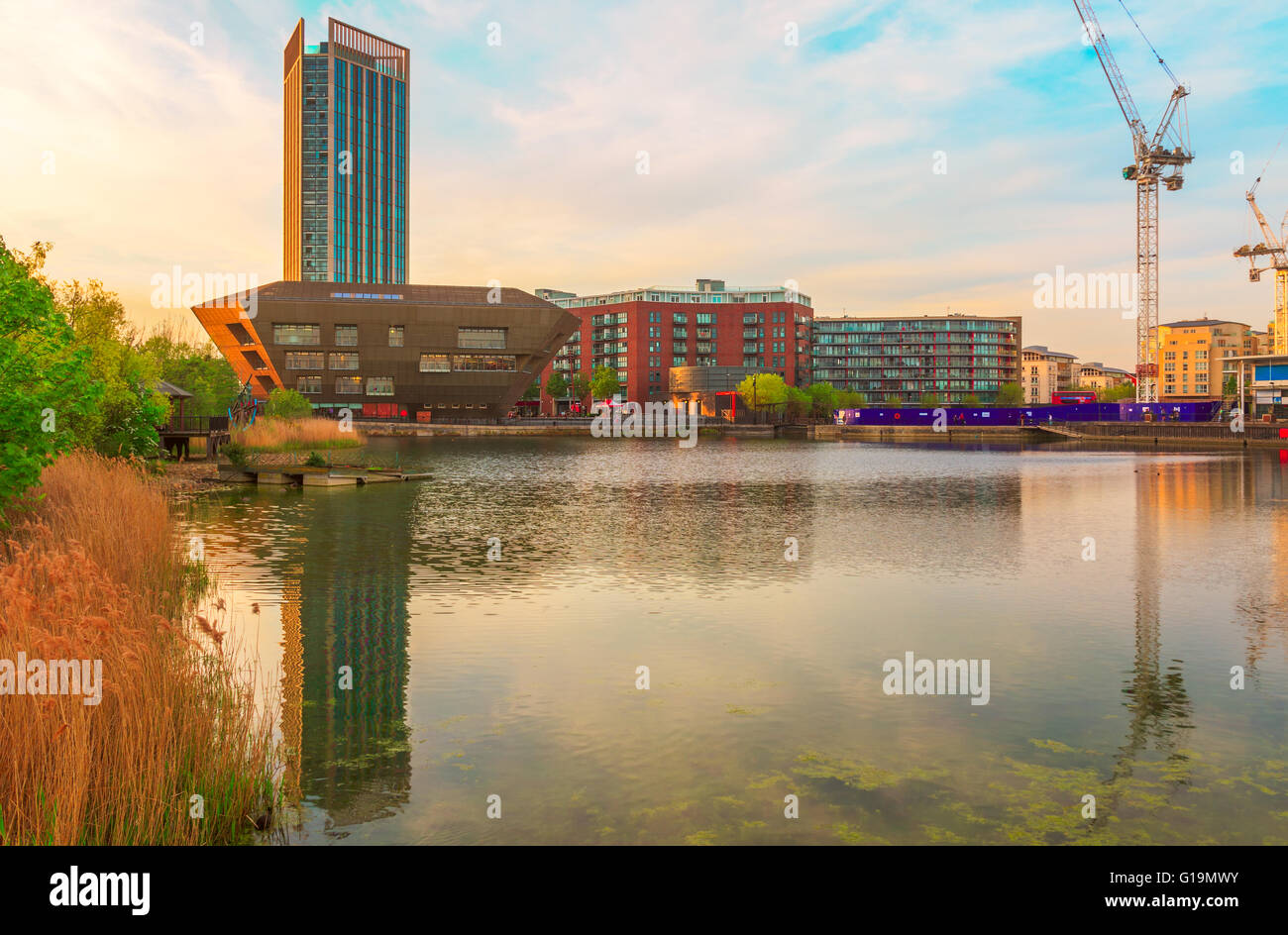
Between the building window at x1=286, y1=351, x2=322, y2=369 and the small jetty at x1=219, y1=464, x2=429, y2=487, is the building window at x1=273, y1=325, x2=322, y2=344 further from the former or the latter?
the small jetty at x1=219, y1=464, x2=429, y2=487

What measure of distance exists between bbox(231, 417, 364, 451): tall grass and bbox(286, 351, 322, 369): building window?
A: 306ft

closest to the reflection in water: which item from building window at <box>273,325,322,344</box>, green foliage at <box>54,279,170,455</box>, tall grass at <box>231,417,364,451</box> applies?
green foliage at <box>54,279,170,455</box>

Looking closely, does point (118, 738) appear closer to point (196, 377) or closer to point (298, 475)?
point (298, 475)

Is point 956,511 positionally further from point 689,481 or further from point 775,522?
point 689,481

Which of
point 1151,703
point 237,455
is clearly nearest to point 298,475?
point 237,455

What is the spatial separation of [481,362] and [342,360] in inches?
→ 864

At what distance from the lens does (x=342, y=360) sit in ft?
496

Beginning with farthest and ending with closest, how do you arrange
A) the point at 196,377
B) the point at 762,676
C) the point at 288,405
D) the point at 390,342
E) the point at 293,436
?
the point at 390,342, the point at 196,377, the point at 288,405, the point at 293,436, the point at 762,676

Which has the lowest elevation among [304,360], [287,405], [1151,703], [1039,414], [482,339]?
[1151,703]

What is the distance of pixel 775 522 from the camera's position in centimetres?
3403

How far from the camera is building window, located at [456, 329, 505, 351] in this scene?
502ft

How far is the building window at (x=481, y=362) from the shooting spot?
15412cm

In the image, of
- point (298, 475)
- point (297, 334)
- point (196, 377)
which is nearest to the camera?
point (298, 475)
